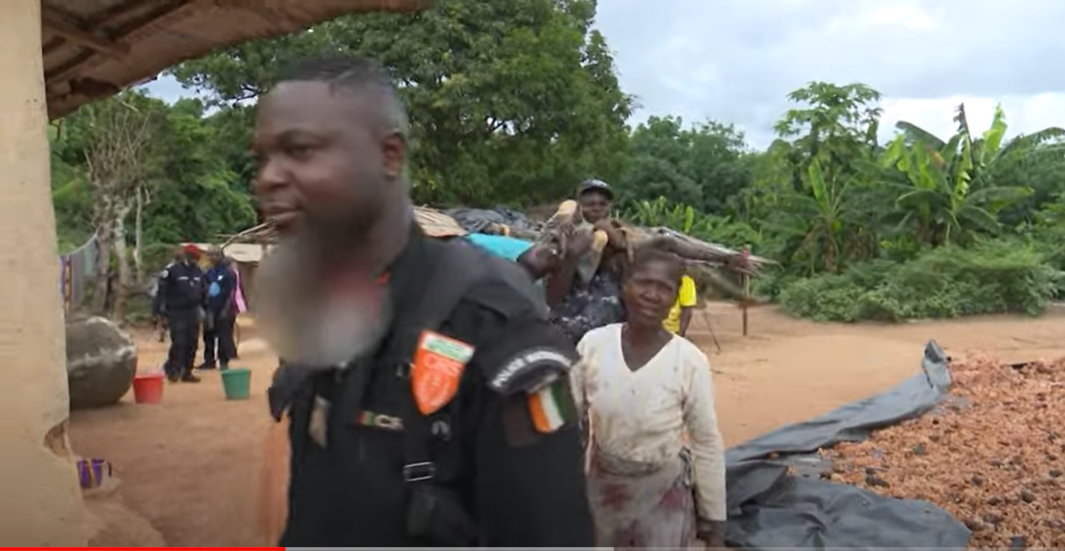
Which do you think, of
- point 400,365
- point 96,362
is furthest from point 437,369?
point 96,362

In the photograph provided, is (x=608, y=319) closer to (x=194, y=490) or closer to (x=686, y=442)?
(x=686, y=442)

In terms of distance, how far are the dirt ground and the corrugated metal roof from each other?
1900 millimetres

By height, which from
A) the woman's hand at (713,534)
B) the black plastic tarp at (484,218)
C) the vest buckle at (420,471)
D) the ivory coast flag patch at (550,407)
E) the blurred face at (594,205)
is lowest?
the woman's hand at (713,534)

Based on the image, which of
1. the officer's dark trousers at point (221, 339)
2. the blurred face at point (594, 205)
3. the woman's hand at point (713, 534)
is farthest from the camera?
the officer's dark trousers at point (221, 339)

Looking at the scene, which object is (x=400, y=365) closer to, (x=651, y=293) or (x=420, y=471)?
(x=420, y=471)

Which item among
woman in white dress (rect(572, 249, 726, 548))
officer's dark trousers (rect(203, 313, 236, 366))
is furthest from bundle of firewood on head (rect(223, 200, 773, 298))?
officer's dark trousers (rect(203, 313, 236, 366))

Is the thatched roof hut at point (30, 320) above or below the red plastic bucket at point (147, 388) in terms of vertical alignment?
above

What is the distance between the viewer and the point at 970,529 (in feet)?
17.7

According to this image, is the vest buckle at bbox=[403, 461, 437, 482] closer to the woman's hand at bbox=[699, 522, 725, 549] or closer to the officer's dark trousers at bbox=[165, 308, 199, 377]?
the woman's hand at bbox=[699, 522, 725, 549]

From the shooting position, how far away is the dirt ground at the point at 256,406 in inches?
218

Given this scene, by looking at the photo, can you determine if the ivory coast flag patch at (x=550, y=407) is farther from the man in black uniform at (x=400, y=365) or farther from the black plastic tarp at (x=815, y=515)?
the black plastic tarp at (x=815, y=515)

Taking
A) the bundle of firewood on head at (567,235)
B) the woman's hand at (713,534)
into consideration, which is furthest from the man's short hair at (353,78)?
the woman's hand at (713,534)

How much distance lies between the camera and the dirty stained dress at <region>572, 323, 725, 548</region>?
3.18 meters

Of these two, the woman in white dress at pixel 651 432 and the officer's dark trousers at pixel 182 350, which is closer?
the woman in white dress at pixel 651 432
